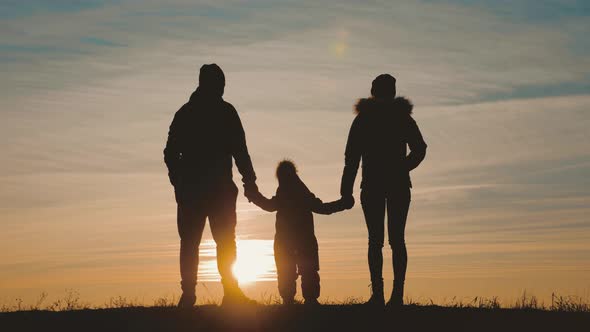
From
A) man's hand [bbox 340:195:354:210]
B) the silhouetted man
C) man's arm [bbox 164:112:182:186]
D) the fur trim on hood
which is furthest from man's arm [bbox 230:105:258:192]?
the fur trim on hood

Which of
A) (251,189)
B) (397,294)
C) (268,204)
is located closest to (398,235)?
(397,294)

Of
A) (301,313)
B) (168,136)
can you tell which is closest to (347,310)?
(301,313)

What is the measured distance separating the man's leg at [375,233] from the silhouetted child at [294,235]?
2.33m

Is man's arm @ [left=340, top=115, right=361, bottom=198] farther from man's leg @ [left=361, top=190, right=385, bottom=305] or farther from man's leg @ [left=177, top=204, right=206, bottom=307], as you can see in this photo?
man's leg @ [left=177, top=204, right=206, bottom=307]

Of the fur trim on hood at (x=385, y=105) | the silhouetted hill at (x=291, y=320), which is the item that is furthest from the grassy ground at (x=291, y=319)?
the fur trim on hood at (x=385, y=105)

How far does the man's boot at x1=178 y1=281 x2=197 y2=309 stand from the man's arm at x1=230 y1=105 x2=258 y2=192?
1633 millimetres

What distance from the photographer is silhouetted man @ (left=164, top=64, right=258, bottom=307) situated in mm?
12023

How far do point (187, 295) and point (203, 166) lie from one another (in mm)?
1825

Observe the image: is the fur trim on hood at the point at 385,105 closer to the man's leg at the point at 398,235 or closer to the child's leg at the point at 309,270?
the man's leg at the point at 398,235

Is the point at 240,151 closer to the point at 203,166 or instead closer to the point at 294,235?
the point at 203,166

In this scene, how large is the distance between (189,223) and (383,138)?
3.07 meters

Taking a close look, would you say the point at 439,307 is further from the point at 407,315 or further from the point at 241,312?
the point at 241,312

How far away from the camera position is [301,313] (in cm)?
1183

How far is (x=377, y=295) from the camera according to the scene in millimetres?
12836
